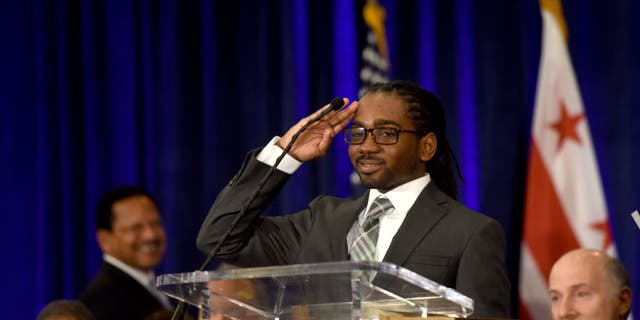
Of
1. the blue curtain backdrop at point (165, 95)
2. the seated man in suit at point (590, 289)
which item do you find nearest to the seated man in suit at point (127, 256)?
the blue curtain backdrop at point (165, 95)

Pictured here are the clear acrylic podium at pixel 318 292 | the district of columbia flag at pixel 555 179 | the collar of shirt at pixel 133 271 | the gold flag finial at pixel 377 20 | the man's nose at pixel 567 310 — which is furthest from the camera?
the gold flag finial at pixel 377 20

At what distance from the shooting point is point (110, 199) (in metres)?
4.34

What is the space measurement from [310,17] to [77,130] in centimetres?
115

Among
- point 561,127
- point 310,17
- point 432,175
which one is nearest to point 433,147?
point 432,175

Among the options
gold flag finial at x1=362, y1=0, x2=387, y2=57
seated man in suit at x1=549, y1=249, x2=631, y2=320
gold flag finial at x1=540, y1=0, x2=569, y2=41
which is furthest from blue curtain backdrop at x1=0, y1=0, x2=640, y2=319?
seated man in suit at x1=549, y1=249, x2=631, y2=320

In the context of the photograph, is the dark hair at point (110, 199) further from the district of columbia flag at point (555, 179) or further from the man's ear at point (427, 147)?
the man's ear at point (427, 147)

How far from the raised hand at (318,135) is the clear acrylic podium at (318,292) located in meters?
0.58

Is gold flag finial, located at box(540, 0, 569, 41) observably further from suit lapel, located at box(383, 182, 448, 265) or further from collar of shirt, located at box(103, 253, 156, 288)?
collar of shirt, located at box(103, 253, 156, 288)

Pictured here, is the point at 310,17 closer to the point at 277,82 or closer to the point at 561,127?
the point at 277,82

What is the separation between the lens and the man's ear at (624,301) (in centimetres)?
304

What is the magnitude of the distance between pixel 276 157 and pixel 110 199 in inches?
78.2

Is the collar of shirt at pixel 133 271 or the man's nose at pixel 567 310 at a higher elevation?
the man's nose at pixel 567 310

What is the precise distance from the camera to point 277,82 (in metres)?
4.60

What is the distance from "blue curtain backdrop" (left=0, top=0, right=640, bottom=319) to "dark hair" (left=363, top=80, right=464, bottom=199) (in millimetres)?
1508
